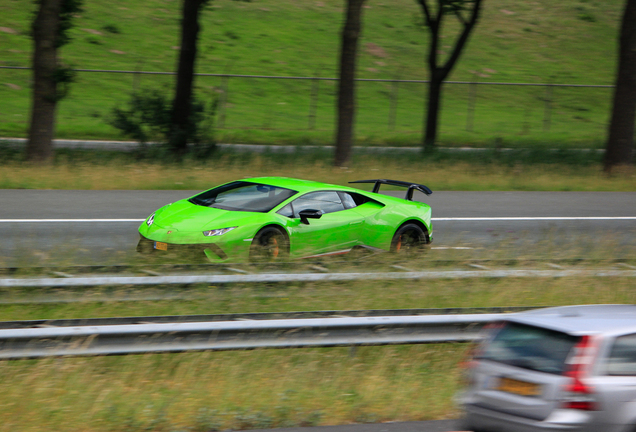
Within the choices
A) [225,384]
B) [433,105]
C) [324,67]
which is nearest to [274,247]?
[225,384]

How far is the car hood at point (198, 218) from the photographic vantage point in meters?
9.30

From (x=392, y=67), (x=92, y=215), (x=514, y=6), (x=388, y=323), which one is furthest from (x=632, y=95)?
(x=514, y=6)

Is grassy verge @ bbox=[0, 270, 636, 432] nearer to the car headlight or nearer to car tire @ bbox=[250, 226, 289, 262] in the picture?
car tire @ bbox=[250, 226, 289, 262]

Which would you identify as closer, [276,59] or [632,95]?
[632,95]

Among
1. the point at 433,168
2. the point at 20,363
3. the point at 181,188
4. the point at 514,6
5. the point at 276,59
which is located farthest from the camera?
the point at 514,6

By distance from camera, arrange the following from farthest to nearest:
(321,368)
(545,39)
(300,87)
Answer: (545,39), (300,87), (321,368)

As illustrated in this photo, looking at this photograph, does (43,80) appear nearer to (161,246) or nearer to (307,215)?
(161,246)

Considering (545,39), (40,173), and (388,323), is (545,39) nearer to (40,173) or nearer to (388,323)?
(40,173)

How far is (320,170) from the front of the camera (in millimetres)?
18672

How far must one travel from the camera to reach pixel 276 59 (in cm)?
4191

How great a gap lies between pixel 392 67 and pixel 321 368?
127ft

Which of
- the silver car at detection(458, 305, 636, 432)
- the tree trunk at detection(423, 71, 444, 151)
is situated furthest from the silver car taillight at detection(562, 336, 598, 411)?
the tree trunk at detection(423, 71, 444, 151)

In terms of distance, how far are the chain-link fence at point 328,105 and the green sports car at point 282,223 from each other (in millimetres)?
19617

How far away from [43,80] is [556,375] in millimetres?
16124
